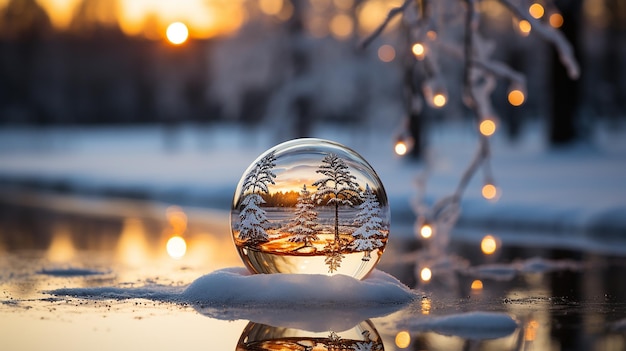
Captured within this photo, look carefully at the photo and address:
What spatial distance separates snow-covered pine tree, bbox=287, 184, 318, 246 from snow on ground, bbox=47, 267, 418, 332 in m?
0.36

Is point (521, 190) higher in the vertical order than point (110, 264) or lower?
higher

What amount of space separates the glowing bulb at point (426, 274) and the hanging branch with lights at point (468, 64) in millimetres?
345

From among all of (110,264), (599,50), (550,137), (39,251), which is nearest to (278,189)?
(110,264)

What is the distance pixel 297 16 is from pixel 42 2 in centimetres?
6688

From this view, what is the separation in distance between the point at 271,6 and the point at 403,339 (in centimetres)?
2426

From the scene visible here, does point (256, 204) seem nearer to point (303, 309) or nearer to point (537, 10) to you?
point (303, 309)

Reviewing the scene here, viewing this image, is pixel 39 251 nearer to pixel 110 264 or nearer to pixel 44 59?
pixel 110 264

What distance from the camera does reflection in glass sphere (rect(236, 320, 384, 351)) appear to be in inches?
207

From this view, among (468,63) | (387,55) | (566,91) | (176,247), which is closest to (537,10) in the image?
(468,63)

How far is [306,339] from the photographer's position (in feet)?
18.0

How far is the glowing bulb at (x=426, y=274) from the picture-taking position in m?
8.20

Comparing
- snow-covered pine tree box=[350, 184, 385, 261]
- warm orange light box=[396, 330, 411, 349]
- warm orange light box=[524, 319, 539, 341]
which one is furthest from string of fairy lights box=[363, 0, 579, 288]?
warm orange light box=[396, 330, 411, 349]

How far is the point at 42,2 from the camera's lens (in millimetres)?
89250

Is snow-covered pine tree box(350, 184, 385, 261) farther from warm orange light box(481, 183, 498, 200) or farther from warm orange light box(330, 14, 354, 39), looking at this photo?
warm orange light box(330, 14, 354, 39)
